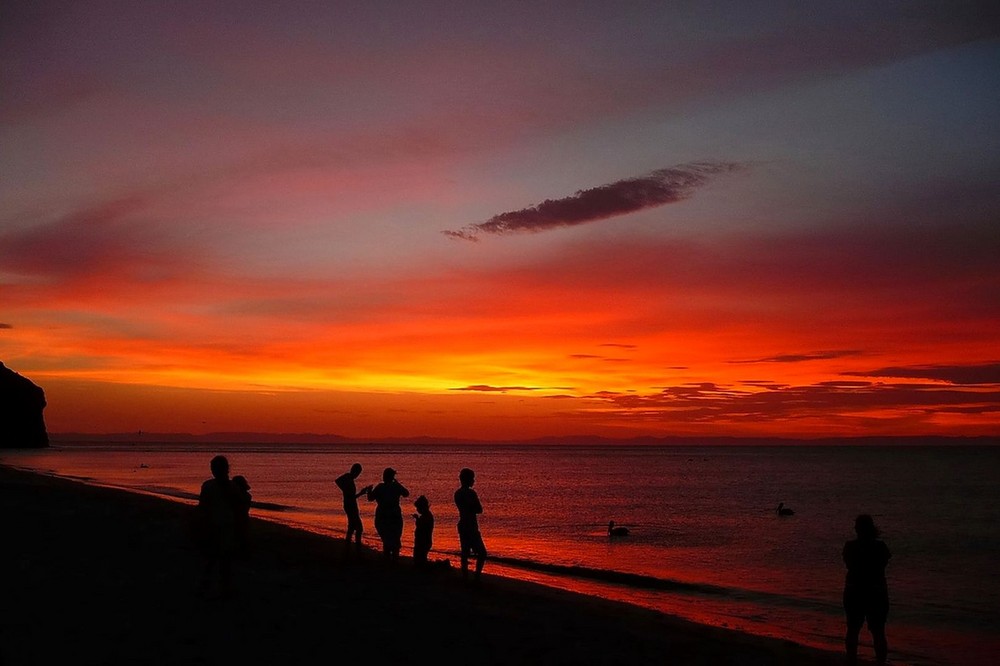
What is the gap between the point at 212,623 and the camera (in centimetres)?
968

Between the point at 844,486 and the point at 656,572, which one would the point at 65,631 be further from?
the point at 844,486

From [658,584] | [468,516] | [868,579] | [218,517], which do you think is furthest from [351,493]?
[658,584]

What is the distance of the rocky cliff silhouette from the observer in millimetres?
137625

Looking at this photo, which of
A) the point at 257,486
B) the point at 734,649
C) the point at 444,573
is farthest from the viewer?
the point at 257,486

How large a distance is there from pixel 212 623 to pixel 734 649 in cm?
751

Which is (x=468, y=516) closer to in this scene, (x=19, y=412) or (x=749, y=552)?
(x=749, y=552)

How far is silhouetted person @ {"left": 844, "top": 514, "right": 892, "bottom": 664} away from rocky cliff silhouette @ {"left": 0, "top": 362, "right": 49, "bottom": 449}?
153733 millimetres

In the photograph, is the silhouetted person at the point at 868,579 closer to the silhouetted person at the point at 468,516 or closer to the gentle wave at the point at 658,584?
the silhouetted person at the point at 468,516

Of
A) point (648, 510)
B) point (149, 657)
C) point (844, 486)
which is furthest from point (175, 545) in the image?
point (844, 486)

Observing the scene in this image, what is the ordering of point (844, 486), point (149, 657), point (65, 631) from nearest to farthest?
point (149, 657)
point (65, 631)
point (844, 486)

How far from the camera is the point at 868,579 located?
1030 cm

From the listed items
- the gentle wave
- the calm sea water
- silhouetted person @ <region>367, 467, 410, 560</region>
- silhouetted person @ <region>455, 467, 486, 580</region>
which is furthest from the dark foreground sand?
the gentle wave

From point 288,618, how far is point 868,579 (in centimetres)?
769

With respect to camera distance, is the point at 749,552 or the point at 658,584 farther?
the point at 749,552
